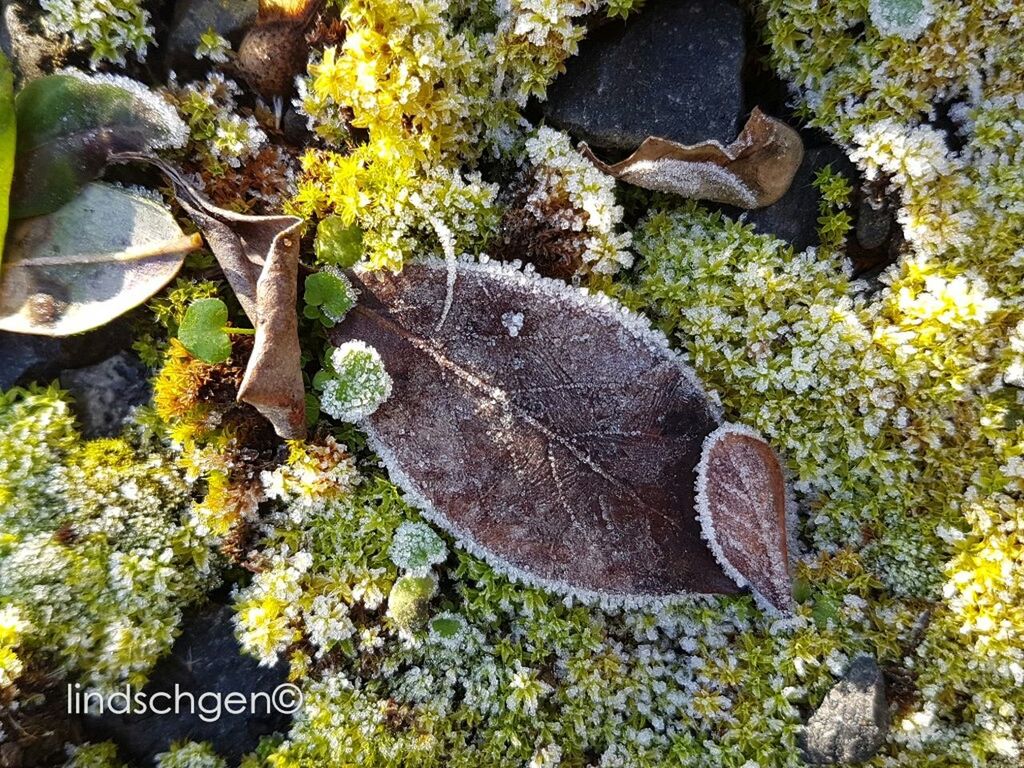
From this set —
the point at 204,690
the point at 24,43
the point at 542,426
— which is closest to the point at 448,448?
the point at 542,426

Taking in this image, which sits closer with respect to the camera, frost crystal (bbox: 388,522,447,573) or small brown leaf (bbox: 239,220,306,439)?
small brown leaf (bbox: 239,220,306,439)

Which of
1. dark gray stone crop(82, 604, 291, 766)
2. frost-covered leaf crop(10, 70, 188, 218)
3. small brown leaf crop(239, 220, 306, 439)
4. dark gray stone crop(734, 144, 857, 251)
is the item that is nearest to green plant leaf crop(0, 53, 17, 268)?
frost-covered leaf crop(10, 70, 188, 218)

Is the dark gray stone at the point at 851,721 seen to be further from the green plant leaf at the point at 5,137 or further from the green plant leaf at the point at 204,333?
the green plant leaf at the point at 5,137

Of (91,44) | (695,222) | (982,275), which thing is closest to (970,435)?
(982,275)

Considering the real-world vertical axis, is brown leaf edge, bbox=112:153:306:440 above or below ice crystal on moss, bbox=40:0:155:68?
below

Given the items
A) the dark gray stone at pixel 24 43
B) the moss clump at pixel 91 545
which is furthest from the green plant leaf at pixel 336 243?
the dark gray stone at pixel 24 43

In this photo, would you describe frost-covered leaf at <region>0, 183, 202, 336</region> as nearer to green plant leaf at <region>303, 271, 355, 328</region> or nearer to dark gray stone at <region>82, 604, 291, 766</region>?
green plant leaf at <region>303, 271, 355, 328</region>

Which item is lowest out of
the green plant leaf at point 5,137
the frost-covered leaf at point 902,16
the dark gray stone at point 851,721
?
the dark gray stone at point 851,721

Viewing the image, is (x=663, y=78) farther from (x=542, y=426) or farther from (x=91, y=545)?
(x=91, y=545)
